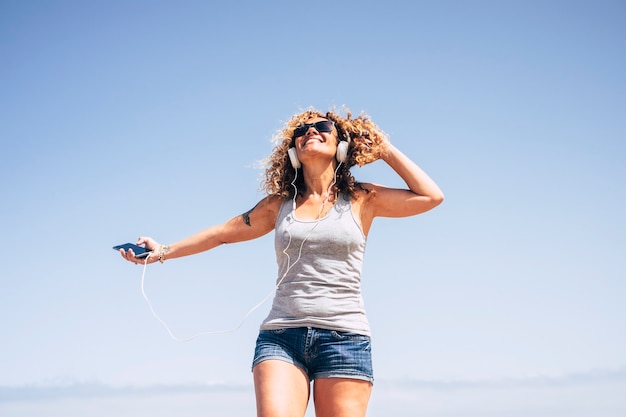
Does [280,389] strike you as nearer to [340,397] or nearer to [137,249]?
[340,397]

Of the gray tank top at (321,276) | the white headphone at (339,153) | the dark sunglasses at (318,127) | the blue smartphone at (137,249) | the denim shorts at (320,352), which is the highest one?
the dark sunglasses at (318,127)

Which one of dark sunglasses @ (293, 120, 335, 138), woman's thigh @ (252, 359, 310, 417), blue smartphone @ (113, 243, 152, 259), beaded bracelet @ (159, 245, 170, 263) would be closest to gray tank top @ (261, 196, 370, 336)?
woman's thigh @ (252, 359, 310, 417)

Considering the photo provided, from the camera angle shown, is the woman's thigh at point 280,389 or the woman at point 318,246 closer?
the woman's thigh at point 280,389

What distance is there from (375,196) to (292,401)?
6.02 feet

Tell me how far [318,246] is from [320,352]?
81 cm

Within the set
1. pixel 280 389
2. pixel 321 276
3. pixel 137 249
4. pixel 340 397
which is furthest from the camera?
pixel 137 249

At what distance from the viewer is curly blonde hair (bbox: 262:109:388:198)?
6.30 meters

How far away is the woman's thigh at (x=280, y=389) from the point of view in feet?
17.4

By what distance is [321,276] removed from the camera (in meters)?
5.73

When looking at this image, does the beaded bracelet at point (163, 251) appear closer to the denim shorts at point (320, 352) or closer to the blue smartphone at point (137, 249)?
the blue smartphone at point (137, 249)

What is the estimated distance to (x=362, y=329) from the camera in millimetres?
5742

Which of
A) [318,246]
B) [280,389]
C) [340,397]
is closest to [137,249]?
[318,246]

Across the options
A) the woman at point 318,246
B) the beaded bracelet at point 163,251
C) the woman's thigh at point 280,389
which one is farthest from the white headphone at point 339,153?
the woman's thigh at point 280,389

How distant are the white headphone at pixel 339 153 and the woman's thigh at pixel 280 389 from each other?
1773mm
